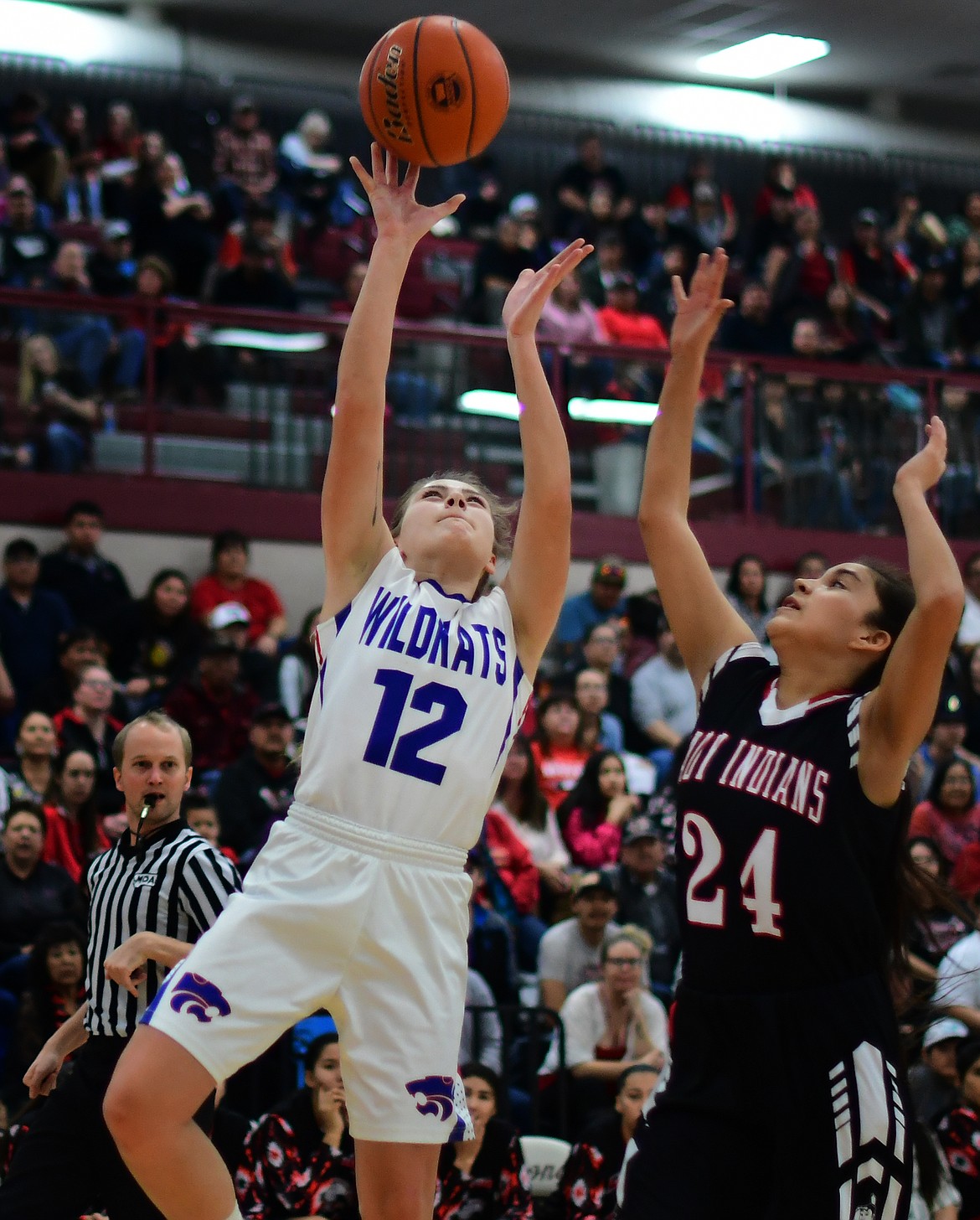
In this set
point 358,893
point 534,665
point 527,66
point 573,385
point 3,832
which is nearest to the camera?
point 358,893

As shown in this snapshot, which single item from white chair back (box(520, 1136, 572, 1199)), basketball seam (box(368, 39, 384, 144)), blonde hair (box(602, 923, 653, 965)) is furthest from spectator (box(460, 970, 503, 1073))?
basketball seam (box(368, 39, 384, 144))

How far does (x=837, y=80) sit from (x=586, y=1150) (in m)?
16.6

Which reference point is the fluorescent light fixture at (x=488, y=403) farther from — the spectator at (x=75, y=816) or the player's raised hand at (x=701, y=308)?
the player's raised hand at (x=701, y=308)

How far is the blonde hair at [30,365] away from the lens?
1197 centimetres

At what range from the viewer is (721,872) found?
3875 mm

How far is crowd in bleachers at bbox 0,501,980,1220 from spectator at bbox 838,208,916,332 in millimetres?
6007

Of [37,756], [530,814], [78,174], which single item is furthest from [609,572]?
[78,174]

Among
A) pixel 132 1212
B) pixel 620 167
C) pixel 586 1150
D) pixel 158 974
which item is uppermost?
pixel 620 167

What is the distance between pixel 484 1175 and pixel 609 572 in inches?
236

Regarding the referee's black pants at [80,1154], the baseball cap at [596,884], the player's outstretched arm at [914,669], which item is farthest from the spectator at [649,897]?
the player's outstretched arm at [914,669]

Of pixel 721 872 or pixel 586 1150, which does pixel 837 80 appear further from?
pixel 721 872

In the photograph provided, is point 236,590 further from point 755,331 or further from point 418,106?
point 418,106

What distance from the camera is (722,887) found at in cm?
387

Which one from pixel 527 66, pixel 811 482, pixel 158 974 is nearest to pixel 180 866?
pixel 158 974
